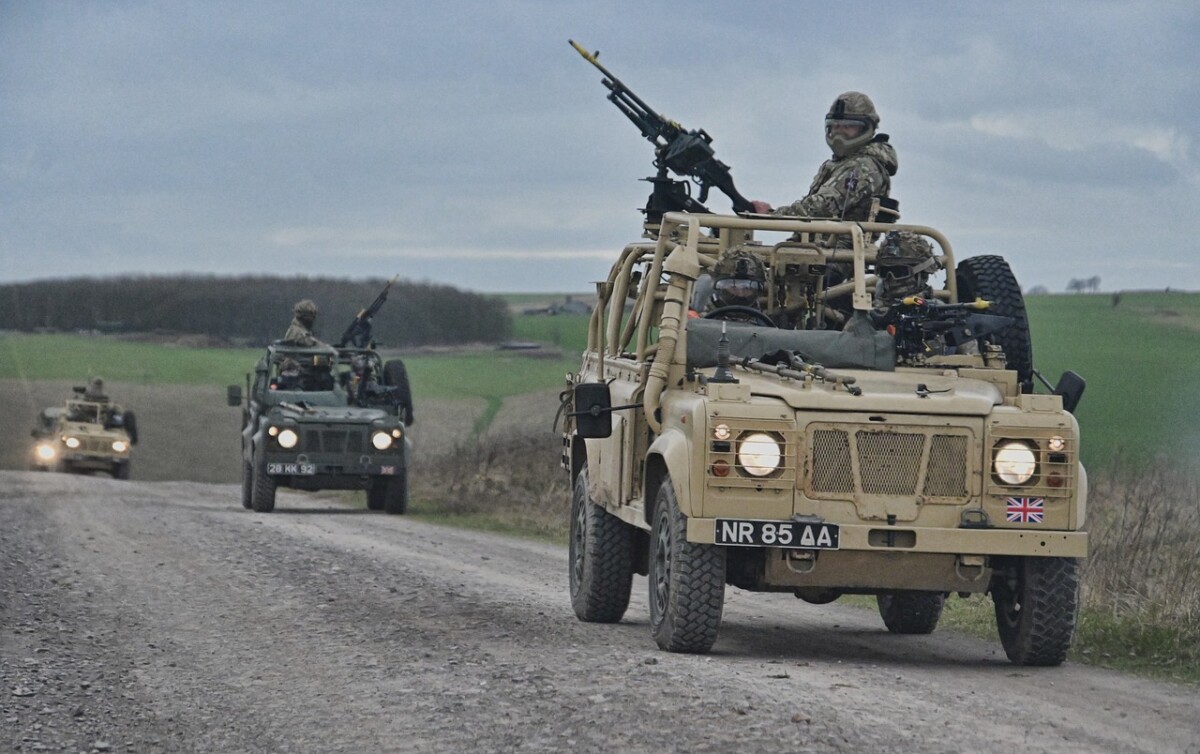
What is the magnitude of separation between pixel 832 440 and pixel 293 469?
15.8 meters

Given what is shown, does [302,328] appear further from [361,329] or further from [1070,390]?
[1070,390]

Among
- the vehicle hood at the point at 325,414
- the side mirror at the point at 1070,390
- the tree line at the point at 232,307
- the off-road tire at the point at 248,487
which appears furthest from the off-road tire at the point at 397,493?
the tree line at the point at 232,307

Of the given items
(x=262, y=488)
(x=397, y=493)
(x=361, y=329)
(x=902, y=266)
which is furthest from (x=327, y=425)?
(x=902, y=266)

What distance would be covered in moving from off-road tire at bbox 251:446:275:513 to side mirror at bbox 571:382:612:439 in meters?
14.3

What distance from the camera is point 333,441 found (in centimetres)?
2414

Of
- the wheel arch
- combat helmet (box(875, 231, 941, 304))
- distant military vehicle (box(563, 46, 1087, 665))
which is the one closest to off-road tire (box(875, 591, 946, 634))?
distant military vehicle (box(563, 46, 1087, 665))

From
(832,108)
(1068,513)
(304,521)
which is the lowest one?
(304,521)

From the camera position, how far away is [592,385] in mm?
10047

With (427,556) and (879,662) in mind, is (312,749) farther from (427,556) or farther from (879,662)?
(427,556)

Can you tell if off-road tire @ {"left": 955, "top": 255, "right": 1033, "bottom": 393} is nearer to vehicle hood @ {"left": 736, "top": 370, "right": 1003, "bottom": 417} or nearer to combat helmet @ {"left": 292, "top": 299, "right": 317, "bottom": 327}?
vehicle hood @ {"left": 736, "top": 370, "right": 1003, "bottom": 417}

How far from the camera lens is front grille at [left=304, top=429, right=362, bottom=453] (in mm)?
24047

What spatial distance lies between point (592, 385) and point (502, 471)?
58.1 ft

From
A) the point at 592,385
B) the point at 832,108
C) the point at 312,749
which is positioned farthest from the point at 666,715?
the point at 832,108

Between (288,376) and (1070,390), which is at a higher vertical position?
(1070,390)
